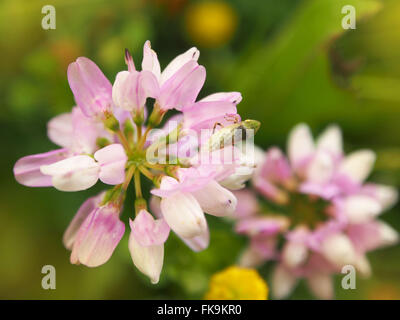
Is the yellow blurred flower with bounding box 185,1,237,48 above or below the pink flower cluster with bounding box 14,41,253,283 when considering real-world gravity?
above

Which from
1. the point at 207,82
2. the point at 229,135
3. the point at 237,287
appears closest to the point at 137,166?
the point at 229,135

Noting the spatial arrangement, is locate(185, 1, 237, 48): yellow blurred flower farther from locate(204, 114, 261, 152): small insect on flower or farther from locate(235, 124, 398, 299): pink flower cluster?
locate(204, 114, 261, 152): small insect on flower

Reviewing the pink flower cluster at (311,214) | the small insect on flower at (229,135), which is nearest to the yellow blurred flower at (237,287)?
the pink flower cluster at (311,214)

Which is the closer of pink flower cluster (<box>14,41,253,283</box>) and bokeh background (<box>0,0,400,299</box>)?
pink flower cluster (<box>14,41,253,283</box>)

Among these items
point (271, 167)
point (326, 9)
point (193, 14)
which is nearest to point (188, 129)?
point (271, 167)

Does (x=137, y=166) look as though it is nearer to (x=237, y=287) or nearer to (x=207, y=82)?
(x=237, y=287)

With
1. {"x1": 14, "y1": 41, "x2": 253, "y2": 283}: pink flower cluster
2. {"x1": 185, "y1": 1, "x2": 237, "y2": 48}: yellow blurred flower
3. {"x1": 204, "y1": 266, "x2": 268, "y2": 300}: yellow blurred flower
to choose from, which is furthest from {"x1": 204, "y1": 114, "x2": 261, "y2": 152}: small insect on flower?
{"x1": 185, "y1": 1, "x2": 237, "y2": 48}: yellow blurred flower

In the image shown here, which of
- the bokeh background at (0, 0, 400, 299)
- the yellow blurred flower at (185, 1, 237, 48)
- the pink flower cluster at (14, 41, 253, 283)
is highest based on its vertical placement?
the yellow blurred flower at (185, 1, 237, 48)
